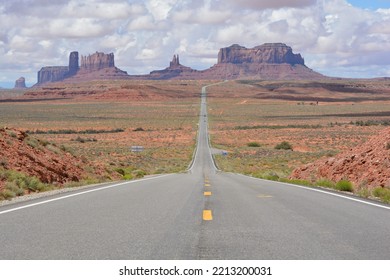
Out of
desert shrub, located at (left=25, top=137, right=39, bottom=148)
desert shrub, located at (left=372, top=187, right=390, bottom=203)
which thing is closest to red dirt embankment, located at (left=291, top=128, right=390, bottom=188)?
desert shrub, located at (left=372, top=187, right=390, bottom=203)

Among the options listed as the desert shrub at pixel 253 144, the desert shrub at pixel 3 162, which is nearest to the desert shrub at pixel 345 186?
the desert shrub at pixel 3 162

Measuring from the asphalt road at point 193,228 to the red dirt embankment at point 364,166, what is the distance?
5.20m

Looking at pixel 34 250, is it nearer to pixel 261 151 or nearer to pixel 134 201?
pixel 134 201

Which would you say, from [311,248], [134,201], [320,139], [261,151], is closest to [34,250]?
[311,248]

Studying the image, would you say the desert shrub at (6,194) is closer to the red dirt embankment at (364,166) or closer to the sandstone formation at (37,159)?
the sandstone formation at (37,159)

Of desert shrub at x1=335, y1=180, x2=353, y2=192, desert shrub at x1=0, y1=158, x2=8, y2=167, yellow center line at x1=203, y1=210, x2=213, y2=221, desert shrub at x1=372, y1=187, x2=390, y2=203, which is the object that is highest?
desert shrub at x1=0, y1=158, x2=8, y2=167

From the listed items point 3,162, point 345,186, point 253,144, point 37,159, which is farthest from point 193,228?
point 253,144

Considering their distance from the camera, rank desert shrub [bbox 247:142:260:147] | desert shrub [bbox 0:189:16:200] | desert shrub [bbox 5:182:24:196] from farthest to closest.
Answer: desert shrub [bbox 247:142:260:147]
desert shrub [bbox 5:182:24:196]
desert shrub [bbox 0:189:16:200]

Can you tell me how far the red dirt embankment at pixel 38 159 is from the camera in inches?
732

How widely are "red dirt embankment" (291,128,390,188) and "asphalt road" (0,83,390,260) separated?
5.20 meters

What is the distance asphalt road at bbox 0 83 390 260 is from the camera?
6.89 metres

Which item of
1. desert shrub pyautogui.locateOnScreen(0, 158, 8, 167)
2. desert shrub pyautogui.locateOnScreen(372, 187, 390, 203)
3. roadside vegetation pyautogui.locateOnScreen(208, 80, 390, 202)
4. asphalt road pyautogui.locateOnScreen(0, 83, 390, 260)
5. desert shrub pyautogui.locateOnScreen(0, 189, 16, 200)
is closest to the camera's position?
asphalt road pyautogui.locateOnScreen(0, 83, 390, 260)

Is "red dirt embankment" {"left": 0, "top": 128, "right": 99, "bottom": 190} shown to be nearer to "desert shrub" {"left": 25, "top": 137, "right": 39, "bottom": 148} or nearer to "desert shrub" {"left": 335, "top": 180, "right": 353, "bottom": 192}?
"desert shrub" {"left": 25, "top": 137, "right": 39, "bottom": 148}

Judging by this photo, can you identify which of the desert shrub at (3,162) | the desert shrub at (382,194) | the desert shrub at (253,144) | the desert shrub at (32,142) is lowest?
the desert shrub at (253,144)
